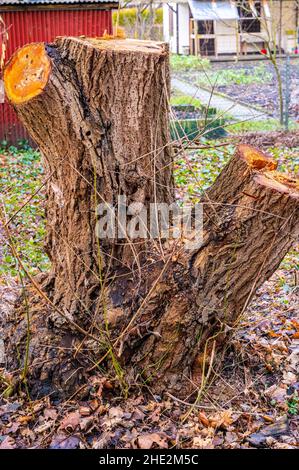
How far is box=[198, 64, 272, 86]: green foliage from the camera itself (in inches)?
827

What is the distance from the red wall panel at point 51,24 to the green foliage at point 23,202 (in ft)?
4.44

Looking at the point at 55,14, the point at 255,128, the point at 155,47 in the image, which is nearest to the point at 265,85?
the point at 255,128

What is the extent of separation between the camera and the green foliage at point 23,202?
6859 millimetres

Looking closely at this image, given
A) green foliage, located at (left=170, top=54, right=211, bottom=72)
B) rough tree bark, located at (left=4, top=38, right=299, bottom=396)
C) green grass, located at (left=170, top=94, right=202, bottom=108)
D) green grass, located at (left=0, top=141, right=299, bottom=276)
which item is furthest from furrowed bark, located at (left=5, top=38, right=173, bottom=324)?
green foliage, located at (left=170, top=54, right=211, bottom=72)

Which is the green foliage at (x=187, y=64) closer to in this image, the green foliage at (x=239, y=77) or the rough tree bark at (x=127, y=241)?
the green foliage at (x=239, y=77)

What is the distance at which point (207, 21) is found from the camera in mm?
28734

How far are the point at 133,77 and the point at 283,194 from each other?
1165 mm

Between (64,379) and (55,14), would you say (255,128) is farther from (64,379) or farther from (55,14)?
(64,379)

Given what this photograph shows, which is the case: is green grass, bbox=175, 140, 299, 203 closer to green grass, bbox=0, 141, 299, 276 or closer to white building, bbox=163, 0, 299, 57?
green grass, bbox=0, 141, 299, 276

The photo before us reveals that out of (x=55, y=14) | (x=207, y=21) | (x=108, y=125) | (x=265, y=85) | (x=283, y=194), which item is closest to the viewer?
(x=283, y=194)

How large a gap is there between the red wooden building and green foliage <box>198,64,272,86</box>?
23.5 feet

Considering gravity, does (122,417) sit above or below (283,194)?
below

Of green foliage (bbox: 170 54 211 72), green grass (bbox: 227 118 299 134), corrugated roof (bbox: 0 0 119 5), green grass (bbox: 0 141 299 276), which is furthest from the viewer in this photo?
green foliage (bbox: 170 54 211 72)

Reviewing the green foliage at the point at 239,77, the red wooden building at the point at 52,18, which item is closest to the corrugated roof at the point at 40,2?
the red wooden building at the point at 52,18
